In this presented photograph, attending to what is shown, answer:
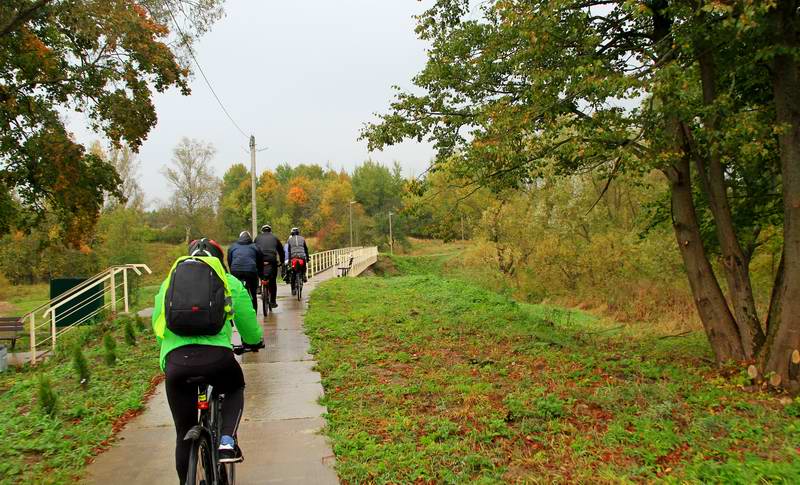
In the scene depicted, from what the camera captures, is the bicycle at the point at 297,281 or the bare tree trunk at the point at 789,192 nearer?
the bare tree trunk at the point at 789,192

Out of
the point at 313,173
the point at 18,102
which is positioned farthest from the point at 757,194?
the point at 313,173

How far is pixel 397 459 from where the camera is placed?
14.2 ft

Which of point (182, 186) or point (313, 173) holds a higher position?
point (313, 173)

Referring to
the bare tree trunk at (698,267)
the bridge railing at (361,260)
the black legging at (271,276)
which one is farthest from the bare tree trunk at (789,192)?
the bridge railing at (361,260)

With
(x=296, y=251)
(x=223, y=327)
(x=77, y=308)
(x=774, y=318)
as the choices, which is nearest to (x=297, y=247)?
(x=296, y=251)

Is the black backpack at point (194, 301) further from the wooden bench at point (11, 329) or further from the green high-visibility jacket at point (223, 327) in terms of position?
the wooden bench at point (11, 329)

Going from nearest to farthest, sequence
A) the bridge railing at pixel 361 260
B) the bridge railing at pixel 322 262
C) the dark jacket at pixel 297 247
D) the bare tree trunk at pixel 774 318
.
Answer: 1. the bare tree trunk at pixel 774 318
2. the dark jacket at pixel 297 247
3. the bridge railing at pixel 322 262
4. the bridge railing at pixel 361 260

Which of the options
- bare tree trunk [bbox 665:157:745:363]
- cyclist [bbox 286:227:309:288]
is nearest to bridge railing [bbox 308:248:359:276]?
cyclist [bbox 286:227:309:288]

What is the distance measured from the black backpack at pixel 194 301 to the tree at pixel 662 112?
4683 millimetres

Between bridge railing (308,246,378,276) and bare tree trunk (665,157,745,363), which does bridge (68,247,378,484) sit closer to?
bare tree trunk (665,157,745,363)

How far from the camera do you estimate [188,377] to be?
10.4 feet

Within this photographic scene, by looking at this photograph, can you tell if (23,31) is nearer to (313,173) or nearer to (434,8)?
(434,8)

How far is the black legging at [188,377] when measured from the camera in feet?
10.4

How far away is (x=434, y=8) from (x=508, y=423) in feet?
22.2
